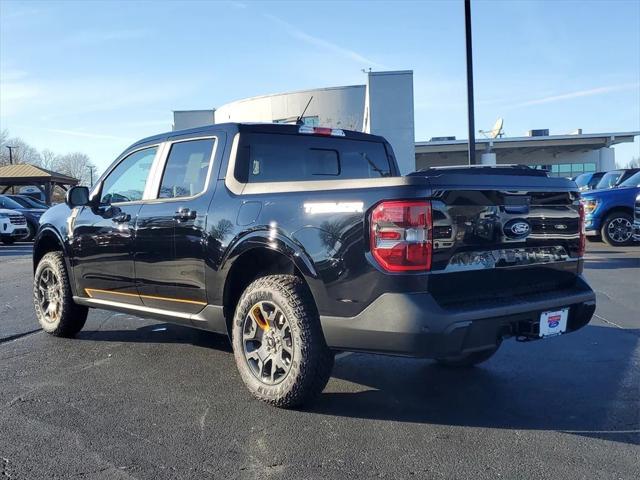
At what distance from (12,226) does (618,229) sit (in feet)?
57.6

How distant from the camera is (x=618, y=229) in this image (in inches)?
549

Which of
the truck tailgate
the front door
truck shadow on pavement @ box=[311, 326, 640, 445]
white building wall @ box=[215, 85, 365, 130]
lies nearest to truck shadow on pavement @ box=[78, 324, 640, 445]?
truck shadow on pavement @ box=[311, 326, 640, 445]

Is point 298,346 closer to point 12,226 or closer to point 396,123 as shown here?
point 12,226

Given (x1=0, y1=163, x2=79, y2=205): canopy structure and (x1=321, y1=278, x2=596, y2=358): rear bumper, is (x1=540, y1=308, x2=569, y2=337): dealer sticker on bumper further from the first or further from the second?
(x1=0, y1=163, x2=79, y2=205): canopy structure

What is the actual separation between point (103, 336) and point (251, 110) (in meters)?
29.9

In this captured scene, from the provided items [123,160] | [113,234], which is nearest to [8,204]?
[123,160]

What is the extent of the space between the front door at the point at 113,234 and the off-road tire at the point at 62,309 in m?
0.26

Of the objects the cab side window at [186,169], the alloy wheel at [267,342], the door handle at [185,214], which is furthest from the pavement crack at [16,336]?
the alloy wheel at [267,342]

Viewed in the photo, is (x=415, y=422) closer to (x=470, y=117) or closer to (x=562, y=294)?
(x=562, y=294)

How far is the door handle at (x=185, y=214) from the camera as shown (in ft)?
14.9

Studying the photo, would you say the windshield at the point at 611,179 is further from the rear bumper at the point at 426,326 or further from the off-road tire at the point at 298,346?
the off-road tire at the point at 298,346

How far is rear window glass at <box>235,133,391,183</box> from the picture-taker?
459cm

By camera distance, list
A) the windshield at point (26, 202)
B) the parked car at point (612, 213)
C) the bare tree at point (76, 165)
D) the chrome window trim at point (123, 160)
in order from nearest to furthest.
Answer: the chrome window trim at point (123, 160)
the parked car at point (612, 213)
the windshield at point (26, 202)
the bare tree at point (76, 165)

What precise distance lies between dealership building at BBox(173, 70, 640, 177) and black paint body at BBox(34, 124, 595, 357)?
20.5 m
